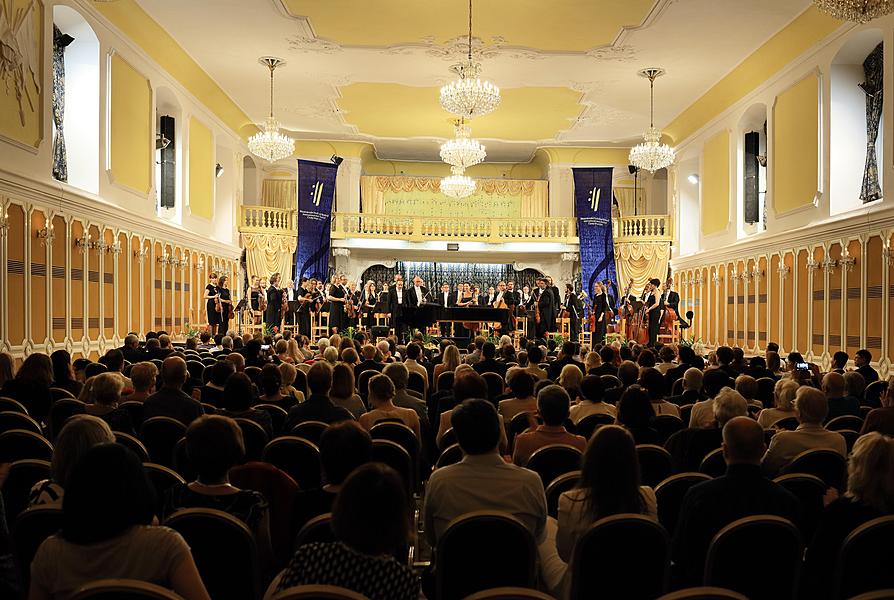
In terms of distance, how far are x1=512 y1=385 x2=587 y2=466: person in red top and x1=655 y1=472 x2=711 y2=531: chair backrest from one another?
700mm

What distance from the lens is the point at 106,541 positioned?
2086mm

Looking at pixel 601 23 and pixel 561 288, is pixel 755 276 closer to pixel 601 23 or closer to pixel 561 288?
pixel 601 23

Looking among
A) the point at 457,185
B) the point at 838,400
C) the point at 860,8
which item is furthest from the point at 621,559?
the point at 457,185

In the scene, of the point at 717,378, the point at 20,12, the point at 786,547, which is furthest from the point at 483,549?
the point at 20,12

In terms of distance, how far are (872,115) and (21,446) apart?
535 inches

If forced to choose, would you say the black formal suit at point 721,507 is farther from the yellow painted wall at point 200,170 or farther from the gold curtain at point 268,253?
the gold curtain at point 268,253

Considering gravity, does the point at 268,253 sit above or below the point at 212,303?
above

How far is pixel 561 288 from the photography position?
81.0 feet

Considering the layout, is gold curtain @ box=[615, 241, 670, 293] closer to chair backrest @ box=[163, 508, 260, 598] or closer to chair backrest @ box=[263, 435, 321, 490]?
chair backrest @ box=[263, 435, 321, 490]

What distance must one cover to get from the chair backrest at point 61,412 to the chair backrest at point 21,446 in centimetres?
92

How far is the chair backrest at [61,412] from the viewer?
16.2 ft

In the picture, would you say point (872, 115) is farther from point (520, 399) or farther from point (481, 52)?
point (520, 399)

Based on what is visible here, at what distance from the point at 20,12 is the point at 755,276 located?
1414 centimetres

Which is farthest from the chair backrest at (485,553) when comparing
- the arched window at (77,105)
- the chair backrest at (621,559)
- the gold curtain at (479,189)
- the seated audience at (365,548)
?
the gold curtain at (479,189)
